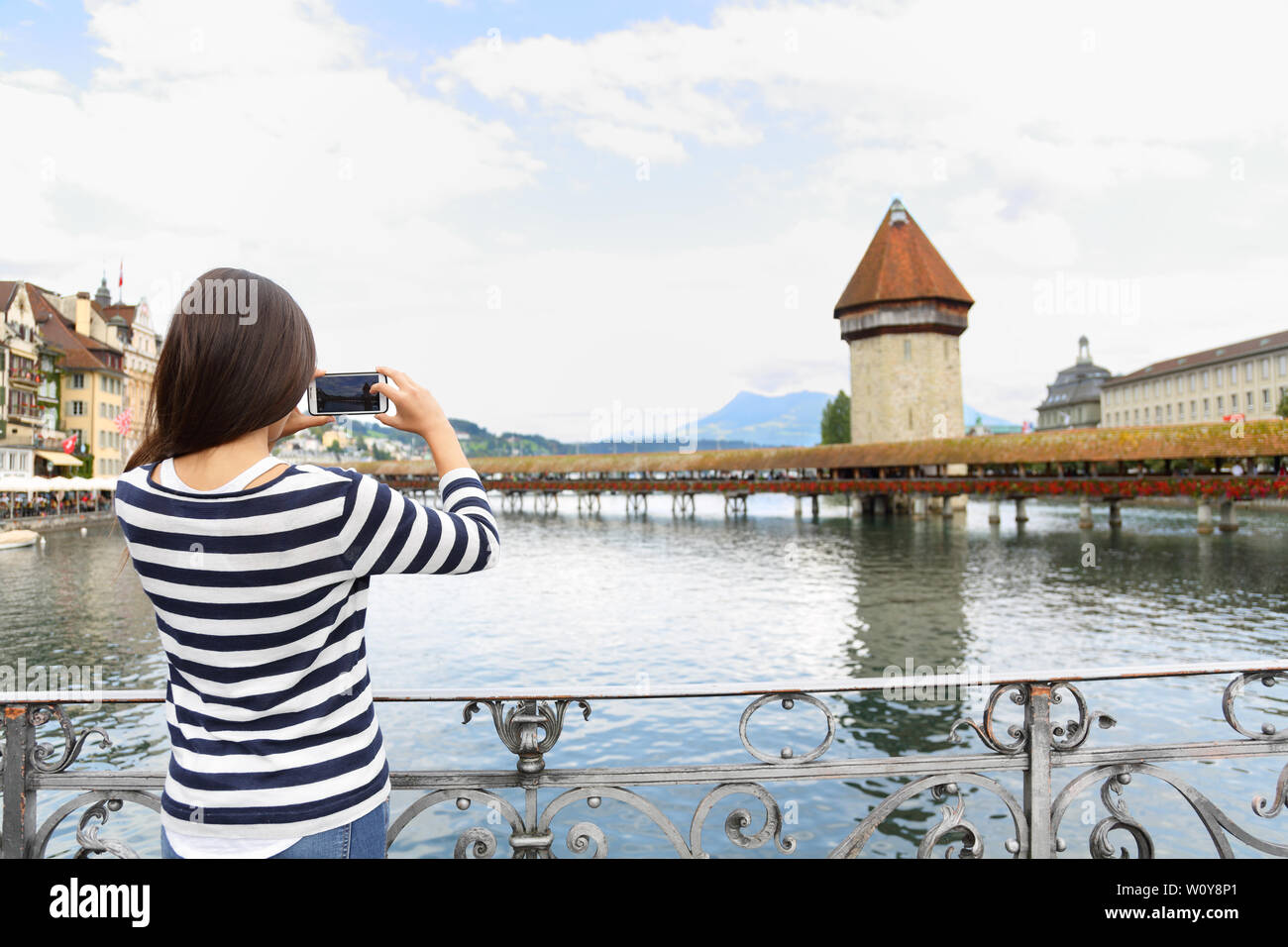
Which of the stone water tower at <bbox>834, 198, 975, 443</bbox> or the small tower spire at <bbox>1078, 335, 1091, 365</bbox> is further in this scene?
the small tower spire at <bbox>1078, 335, 1091, 365</bbox>

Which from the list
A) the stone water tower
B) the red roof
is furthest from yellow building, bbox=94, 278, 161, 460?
the stone water tower

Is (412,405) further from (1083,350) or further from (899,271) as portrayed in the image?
(1083,350)

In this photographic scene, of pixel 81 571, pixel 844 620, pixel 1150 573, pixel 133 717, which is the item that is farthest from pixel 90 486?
pixel 1150 573

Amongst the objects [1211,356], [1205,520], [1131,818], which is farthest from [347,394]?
[1211,356]

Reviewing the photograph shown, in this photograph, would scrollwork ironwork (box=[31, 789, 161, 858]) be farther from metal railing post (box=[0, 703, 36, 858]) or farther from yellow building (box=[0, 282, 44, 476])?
yellow building (box=[0, 282, 44, 476])

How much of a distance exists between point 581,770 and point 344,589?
3.76 feet

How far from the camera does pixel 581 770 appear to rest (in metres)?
2.33

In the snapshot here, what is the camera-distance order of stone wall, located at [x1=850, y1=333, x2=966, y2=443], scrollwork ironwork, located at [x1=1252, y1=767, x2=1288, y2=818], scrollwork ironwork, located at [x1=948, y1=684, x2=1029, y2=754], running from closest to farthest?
scrollwork ironwork, located at [x1=948, y1=684, x2=1029, y2=754] < scrollwork ironwork, located at [x1=1252, y1=767, x2=1288, y2=818] < stone wall, located at [x1=850, y1=333, x2=966, y2=443]

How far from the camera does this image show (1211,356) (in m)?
77.4

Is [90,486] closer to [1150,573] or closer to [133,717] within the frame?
[133,717]

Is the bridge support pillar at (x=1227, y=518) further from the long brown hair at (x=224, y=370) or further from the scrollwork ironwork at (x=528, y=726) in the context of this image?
the long brown hair at (x=224, y=370)

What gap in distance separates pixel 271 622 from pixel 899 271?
58.1 m

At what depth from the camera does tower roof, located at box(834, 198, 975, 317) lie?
54250 millimetres

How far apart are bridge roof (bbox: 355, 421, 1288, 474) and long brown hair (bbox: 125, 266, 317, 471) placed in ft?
129
